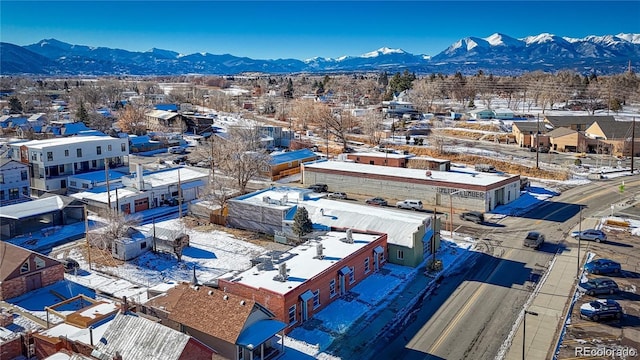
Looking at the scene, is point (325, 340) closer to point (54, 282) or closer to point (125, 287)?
point (125, 287)

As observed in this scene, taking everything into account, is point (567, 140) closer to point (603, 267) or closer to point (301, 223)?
point (603, 267)

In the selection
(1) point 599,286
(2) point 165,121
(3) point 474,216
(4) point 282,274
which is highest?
(2) point 165,121

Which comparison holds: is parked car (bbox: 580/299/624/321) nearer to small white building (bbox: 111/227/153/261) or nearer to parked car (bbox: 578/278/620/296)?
parked car (bbox: 578/278/620/296)

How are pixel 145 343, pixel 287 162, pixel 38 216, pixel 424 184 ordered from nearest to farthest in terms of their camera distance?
pixel 145 343
pixel 38 216
pixel 424 184
pixel 287 162

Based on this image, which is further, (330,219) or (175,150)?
(175,150)

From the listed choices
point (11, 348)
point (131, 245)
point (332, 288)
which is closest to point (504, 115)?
point (332, 288)

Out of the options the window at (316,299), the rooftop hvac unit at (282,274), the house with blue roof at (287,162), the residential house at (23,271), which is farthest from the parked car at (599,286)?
the house with blue roof at (287,162)

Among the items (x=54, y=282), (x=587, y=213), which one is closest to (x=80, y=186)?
(x=54, y=282)
